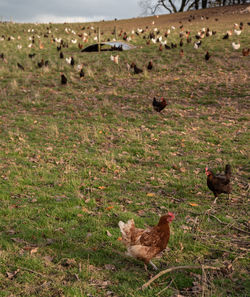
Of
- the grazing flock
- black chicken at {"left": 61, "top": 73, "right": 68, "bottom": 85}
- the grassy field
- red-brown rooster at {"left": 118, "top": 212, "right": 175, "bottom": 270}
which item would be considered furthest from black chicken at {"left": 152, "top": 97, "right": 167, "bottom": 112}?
red-brown rooster at {"left": 118, "top": 212, "right": 175, "bottom": 270}

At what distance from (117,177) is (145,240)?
3.84 metres

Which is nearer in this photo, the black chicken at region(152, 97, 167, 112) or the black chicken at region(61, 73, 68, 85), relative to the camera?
the black chicken at region(152, 97, 167, 112)

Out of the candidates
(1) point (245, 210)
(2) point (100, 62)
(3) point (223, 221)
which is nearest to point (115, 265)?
(3) point (223, 221)

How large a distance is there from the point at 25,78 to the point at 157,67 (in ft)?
31.2

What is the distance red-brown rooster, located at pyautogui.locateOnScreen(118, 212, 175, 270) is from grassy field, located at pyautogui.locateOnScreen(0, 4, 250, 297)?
35cm

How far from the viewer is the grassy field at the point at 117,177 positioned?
457 cm

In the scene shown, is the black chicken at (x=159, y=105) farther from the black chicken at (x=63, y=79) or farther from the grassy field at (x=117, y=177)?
the black chicken at (x=63, y=79)

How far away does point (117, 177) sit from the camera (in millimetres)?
8320

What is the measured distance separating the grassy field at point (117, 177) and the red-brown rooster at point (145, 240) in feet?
1.14

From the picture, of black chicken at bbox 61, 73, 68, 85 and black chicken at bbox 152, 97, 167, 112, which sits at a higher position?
black chicken at bbox 61, 73, 68, 85

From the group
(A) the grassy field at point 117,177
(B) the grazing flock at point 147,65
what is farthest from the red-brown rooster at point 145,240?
(A) the grassy field at point 117,177

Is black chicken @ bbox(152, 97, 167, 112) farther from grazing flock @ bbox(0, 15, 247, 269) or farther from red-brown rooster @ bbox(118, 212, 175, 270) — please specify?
red-brown rooster @ bbox(118, 212, 175, 270)

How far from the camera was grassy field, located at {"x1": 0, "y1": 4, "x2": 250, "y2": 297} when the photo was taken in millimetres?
4574

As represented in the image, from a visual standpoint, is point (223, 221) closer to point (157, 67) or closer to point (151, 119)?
point (151, 119)
